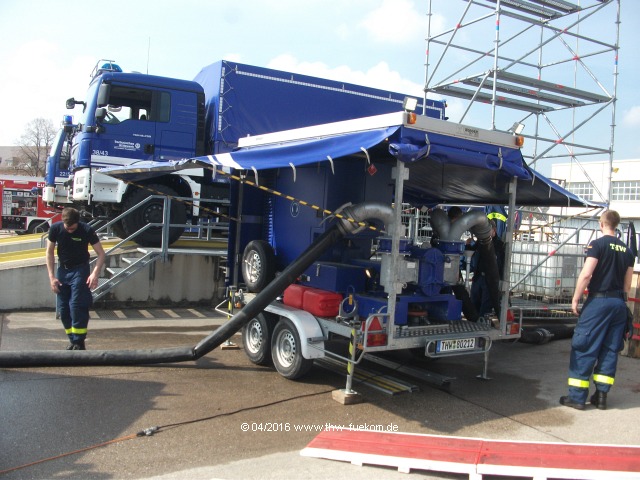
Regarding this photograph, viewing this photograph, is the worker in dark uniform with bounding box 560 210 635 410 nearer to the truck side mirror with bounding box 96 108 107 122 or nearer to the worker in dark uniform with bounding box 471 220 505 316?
the worker in dark uniform with bounding box 471 220 505 316

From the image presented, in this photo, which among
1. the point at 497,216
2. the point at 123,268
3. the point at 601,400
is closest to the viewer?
the point at 601,400

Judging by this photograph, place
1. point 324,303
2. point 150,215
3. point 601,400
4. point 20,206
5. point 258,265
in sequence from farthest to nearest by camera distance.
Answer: point 20,206 < point 150,215 < point 258,265 < point 324,303 < point 601,400

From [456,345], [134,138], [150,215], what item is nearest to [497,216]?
[456,345]

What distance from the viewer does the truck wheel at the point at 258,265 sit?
6871 mm

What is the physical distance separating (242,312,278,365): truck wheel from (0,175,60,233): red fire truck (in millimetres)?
26387

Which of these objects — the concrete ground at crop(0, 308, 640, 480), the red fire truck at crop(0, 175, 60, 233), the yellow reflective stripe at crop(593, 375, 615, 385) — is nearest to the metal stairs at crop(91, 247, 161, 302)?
the concrete ground at crop(0, 308, 640, 480)

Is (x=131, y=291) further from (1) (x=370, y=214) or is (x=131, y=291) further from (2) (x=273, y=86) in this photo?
(1) (x=370, y=214)

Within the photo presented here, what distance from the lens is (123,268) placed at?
9.79 m

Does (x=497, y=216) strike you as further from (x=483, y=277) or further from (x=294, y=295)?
(x=294, y=295)

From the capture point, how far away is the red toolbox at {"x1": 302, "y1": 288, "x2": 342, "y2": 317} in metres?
5.86

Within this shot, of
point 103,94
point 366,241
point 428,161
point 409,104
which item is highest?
point 103,94

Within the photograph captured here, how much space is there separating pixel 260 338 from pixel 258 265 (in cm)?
92

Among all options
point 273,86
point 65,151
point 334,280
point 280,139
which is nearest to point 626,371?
point 334,280

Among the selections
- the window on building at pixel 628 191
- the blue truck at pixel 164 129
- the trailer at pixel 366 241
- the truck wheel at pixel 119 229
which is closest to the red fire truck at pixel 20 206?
the blue truck at pixel 164 129
